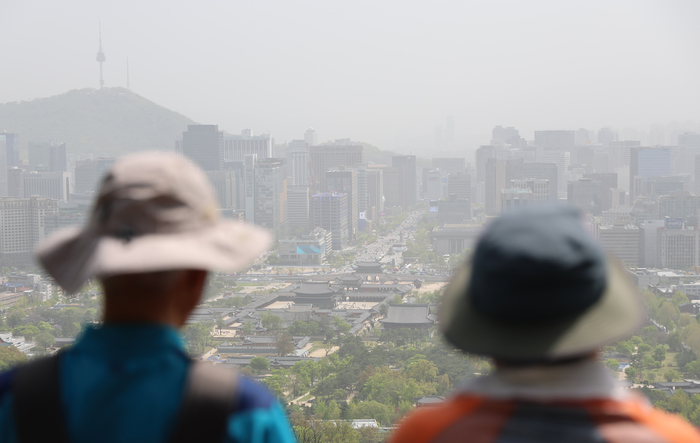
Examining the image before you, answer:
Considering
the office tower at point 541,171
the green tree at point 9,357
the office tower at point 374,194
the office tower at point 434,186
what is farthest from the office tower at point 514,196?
the green tree at point 9,357

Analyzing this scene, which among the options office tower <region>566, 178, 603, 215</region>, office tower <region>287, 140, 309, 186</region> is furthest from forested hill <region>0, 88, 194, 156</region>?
office tower <region>566, 178, 603, 215</region>

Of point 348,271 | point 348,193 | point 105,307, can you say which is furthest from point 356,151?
point 105,307

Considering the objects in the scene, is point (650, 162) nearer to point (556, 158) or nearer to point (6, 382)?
point (556, 158)

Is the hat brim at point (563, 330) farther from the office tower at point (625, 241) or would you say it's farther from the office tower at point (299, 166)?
the office tower at point (299, 166)

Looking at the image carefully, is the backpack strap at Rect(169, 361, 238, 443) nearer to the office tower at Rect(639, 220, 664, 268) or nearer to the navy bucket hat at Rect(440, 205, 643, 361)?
the navy bucket hat at Rect(440, 205, 643, 361)

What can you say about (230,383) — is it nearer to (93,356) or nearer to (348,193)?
(93,356)

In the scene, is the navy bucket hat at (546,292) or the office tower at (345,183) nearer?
the navy bucket hat at (546,292)
